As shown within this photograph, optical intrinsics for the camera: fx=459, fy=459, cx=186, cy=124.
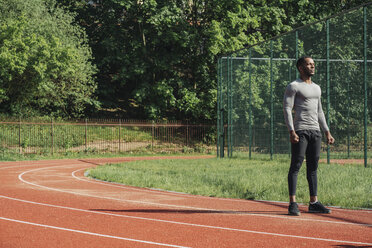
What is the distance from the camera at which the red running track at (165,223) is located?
Answer: 532cm

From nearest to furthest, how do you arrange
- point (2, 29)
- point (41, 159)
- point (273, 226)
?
point (273, 226) → point (41, 159) → point (2, 29)

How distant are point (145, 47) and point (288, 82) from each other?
676 inches

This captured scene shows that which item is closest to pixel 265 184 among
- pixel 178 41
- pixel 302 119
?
pixel 302 119

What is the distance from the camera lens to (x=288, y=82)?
1864cm

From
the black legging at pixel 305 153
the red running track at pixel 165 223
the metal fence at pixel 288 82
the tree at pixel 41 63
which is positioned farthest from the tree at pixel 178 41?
the black legging at pixel 305 153

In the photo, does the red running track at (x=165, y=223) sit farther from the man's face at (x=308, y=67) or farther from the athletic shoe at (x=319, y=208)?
the man's face at (x=308, y=67)

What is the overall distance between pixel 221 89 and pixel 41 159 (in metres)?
10.1

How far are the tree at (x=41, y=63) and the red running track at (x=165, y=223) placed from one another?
18543mm

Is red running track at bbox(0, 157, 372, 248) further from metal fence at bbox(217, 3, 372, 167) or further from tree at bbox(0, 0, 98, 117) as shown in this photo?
tree at bbox(0, 0, 98, 117)

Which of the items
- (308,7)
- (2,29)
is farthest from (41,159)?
(308,7)

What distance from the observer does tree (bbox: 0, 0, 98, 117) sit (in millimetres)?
26109

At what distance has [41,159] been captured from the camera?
939 inches

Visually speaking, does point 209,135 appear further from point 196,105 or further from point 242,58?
point 242,58

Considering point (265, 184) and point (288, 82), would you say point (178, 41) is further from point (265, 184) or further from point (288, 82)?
point (265, 184)
